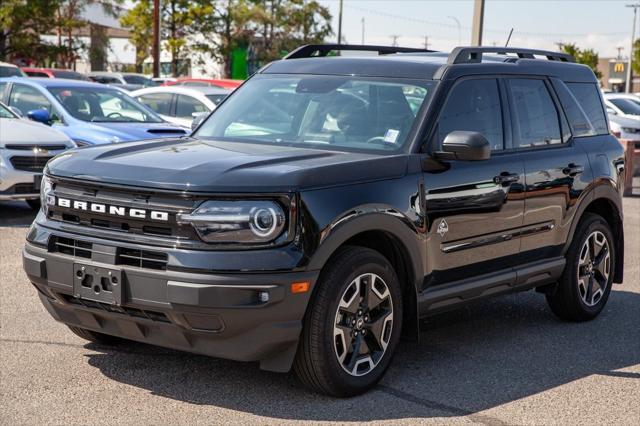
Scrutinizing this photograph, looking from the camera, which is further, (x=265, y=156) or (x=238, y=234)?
(x=265, y=156)

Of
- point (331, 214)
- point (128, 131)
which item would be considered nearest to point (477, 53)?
→ point (331, 214)

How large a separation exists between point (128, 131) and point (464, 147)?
26.9 ft

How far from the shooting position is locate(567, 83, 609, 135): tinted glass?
7402 millimetres

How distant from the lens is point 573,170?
274 inches

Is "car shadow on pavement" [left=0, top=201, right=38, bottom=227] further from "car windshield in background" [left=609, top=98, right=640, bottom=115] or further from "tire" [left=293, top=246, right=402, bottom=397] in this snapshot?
"car windshield in background" [left=609, top=98, right=640, bottom=115]

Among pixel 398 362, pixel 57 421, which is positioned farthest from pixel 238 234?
pixel 398 362

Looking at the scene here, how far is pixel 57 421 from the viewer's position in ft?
15.7

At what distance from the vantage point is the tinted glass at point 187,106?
16642 millimetres

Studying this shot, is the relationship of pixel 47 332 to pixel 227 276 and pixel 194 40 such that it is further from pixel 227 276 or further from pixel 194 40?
pixel 194 40

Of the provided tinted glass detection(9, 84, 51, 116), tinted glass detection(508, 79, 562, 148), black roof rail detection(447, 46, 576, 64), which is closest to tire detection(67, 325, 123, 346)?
black roof rail detection(447, 46, 576, 64)

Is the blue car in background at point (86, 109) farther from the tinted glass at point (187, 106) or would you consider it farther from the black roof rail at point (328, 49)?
the black roof rail at point (328, 49)

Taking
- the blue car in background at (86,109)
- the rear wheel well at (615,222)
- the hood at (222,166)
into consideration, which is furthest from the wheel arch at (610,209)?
the blue car in background at (86,109)

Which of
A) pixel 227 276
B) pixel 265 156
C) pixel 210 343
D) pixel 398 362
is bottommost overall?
pixel 398 362

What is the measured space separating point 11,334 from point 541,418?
10.9 feet
